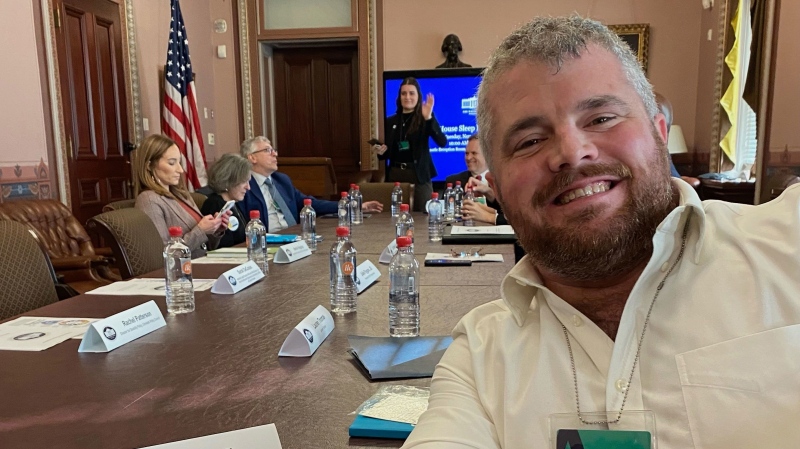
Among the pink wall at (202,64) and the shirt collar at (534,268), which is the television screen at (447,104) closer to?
the pink wall at (202,64)

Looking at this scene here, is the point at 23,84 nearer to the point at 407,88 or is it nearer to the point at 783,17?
the point at 407,88

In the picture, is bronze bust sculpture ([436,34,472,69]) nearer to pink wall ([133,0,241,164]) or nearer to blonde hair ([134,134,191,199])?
pink wall ([133,0,241,164])

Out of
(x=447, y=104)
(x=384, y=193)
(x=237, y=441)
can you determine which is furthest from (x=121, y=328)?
(x=447, y=104)

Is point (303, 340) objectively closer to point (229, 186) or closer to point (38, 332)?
point (38, 332)

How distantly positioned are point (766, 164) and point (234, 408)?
14.8ft

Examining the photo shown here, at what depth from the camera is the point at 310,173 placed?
610 cm

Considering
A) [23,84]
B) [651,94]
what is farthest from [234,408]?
[23,84]

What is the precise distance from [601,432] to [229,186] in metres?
3.05

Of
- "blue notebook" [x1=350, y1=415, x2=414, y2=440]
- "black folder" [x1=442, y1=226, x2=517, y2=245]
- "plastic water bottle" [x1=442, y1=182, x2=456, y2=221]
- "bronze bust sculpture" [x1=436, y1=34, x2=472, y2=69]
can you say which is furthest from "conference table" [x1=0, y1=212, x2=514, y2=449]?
"bronze bust sculpture" [x1=436, y1=34, x2=472, y2=69]

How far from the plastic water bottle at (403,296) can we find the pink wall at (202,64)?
4358 millimetres

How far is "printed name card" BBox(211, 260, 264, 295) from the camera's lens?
1.76 metres

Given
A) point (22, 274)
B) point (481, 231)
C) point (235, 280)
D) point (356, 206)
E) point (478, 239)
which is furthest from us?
point (356, 206)

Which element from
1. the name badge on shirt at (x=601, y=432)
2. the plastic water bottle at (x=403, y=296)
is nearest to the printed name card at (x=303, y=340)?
the plastic water bottle at (x=403, y=296)

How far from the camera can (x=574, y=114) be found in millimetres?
915
